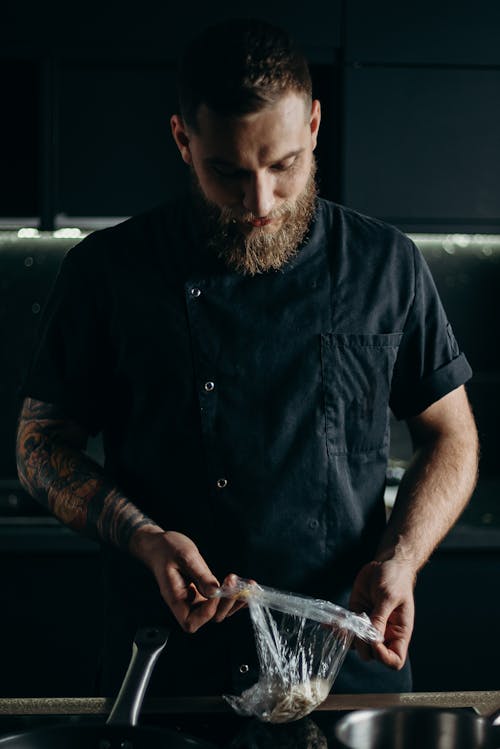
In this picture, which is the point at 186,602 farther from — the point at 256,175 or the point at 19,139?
the point at 19,139

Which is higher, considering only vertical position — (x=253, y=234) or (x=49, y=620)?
(x=253, y=234)

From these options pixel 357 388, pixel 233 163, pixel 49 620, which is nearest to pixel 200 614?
pixel 357 388

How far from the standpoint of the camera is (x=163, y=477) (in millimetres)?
1362

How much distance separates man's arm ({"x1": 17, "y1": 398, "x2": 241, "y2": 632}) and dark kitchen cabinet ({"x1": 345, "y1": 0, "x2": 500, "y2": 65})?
5.15 ft

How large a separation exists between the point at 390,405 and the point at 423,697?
1.62 feet

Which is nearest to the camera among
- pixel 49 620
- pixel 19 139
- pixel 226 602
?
pixel 226 602

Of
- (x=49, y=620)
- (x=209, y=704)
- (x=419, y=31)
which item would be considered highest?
(x=419, y=31)

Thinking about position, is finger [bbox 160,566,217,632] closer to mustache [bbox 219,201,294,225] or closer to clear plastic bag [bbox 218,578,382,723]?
clear plastic bag [bbox 218,578,382,723]

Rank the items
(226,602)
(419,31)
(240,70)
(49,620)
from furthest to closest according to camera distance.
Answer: (419,31)
(49,620)
(240,70)
(226,602)

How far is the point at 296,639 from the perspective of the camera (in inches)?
43.1

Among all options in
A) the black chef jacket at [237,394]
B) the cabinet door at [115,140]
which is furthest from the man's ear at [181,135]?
the cabinet door at [115,140]

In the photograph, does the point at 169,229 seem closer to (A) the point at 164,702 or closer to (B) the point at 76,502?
(B) the point at 76,502

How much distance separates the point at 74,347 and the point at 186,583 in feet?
1.41

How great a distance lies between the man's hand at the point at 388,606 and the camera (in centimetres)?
110
